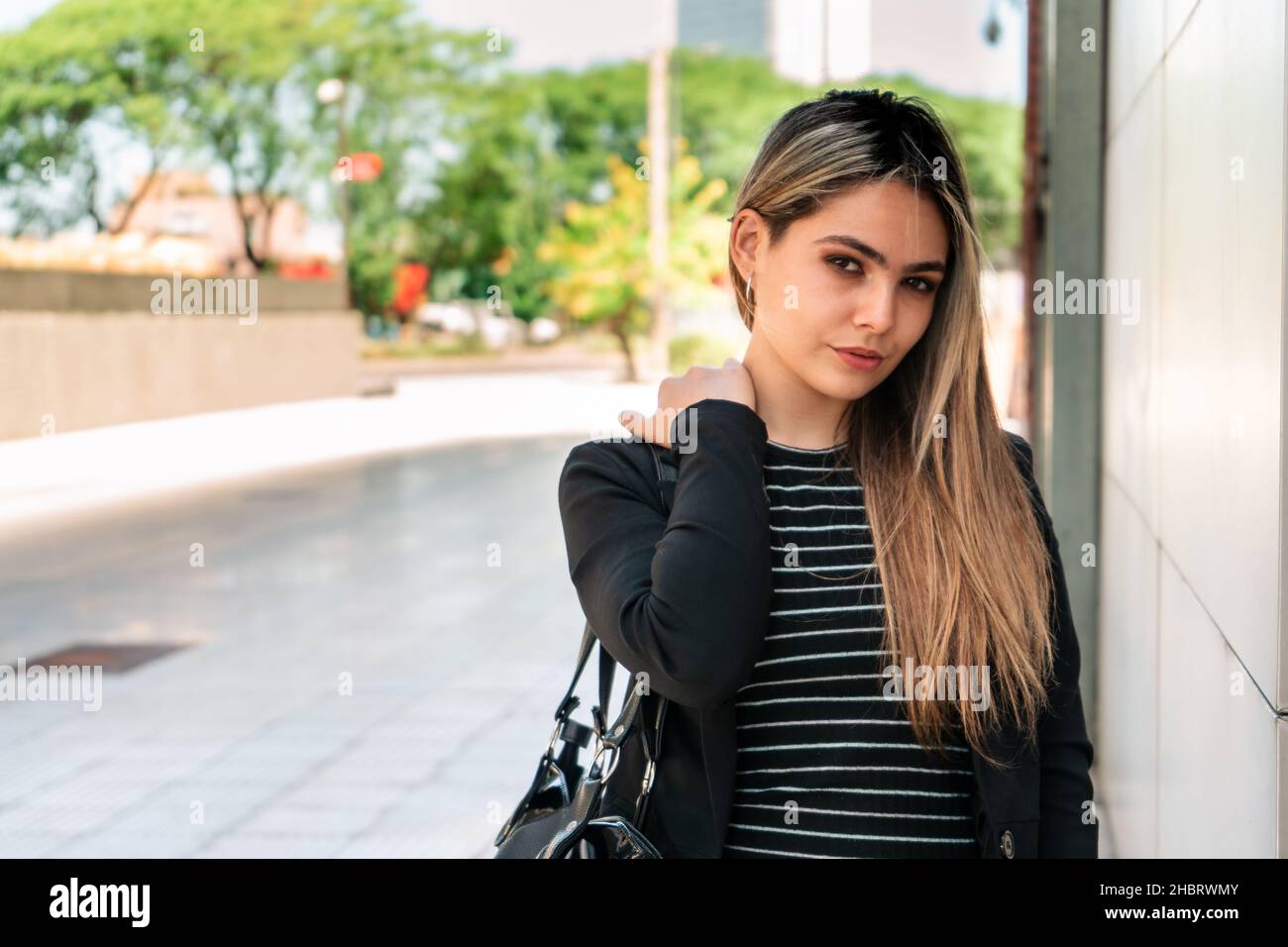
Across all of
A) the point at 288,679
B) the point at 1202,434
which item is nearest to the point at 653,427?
the point at 1202,434

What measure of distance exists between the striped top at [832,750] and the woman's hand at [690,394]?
219 millimetres

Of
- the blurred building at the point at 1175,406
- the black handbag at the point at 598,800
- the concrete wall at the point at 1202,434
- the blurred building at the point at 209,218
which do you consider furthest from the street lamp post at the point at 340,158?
the black handbag at the point at 598,800

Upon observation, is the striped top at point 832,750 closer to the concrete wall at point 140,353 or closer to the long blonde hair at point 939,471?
the long blonde hair at point 939,471

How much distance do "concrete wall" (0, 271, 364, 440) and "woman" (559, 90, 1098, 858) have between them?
19064 millimetres

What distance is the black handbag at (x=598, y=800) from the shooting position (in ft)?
5.56

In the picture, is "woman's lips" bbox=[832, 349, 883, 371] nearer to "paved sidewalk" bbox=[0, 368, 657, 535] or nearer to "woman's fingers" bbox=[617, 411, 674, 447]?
"woman's fingers" bbox=[617, 411, 674, 447]

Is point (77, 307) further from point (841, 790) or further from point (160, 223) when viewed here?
point (841, 790)

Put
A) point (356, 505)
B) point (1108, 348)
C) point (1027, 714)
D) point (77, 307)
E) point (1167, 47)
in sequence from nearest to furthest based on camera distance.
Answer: point (1027, 714) → point (1167, 47) → point (1108, 348) → point (356, 505) → point (77, 307)

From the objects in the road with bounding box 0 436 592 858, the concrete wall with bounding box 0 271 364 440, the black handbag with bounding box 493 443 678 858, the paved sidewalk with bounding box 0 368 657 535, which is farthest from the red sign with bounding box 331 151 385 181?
the black handbag with bounding box 493 443 678 858

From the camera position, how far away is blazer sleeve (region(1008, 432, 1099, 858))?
1807mm

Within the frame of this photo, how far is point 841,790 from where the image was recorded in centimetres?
172

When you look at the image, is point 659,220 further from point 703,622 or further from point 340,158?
point 703,622
